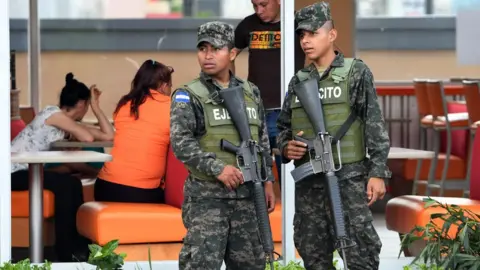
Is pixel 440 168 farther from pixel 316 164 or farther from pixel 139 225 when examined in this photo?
pixel 316 164

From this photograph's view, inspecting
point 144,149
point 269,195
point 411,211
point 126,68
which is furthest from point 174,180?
point 126,68

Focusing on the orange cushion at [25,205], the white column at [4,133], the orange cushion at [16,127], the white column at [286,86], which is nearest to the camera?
the white column at [4,133]

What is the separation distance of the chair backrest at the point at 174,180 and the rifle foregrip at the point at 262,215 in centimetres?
150

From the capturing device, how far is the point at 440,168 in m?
8.61

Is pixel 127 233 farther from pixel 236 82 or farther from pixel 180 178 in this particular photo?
pixel 236 82

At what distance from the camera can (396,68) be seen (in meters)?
9.83

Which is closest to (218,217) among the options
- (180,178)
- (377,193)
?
(377,193)

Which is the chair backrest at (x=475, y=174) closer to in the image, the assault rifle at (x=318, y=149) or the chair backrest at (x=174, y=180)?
the chair backrest at (x=174, y=180)

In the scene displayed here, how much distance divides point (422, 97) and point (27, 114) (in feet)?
9.47

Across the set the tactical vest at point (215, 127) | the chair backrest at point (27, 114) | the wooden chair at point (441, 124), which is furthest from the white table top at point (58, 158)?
the wooden chair at point (441, 124)

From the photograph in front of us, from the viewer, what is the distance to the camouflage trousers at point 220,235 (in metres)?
4.65

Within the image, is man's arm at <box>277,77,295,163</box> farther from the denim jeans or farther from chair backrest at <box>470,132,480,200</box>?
chair backrest at <box>470,132,480,200</box>

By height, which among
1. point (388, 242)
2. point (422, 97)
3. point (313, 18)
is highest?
point (313, 18)

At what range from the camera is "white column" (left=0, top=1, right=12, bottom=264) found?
5.38m
